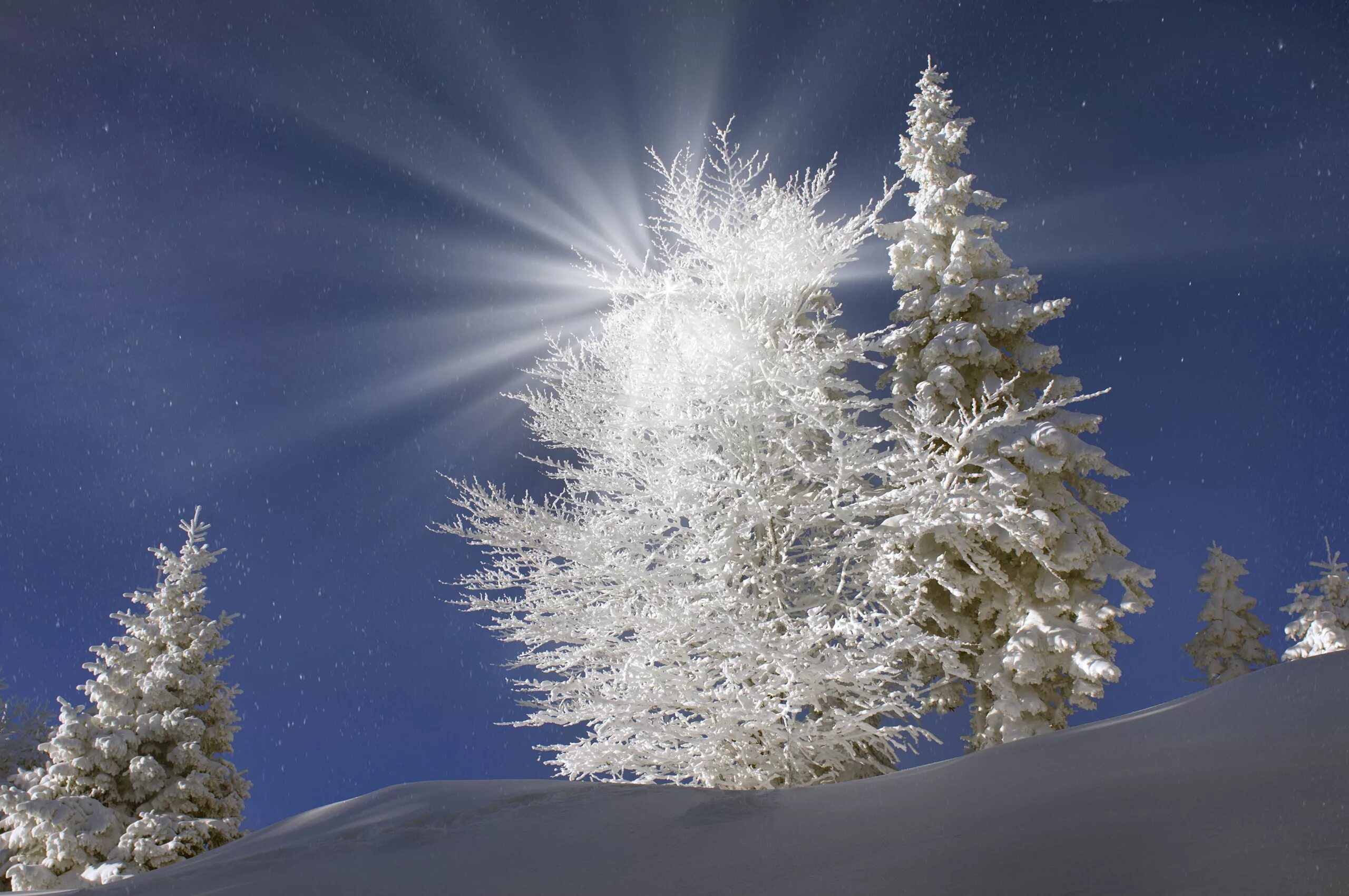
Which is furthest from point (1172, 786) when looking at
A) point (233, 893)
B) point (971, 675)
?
point (971, 675)

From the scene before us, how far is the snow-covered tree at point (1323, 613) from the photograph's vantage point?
1695 centimetres

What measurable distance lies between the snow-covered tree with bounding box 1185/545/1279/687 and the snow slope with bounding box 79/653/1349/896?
17.5 m

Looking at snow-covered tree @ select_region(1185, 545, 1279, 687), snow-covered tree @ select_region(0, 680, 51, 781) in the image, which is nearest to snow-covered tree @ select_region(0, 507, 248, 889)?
snow-covered tree @ select_region(0, 680, 51, 781)

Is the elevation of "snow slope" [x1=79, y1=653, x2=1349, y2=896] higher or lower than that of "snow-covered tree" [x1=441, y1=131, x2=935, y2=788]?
lower

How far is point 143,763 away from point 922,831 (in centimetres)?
1559

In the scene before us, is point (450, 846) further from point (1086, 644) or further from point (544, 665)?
point (1086, 644)

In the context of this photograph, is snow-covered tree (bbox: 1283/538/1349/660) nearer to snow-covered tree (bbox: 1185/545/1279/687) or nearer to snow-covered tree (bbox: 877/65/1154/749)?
snow-covered tree (bbox: 1185/545/1279/687)

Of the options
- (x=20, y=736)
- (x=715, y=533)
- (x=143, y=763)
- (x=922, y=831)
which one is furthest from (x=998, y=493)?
(x=20, y=736)

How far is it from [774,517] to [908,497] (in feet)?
6.20

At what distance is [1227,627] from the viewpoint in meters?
18.7

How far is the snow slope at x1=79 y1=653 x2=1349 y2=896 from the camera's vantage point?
7.95 feet

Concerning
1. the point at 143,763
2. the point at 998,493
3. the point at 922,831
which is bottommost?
the point at 922,831

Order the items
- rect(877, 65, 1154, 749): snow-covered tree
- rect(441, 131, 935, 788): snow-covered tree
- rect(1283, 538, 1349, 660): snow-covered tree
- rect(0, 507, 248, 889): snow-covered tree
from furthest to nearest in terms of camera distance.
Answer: rect(1283, 538, 1349, 660): snow-covered tree < rect(0, 507, 248, 889): snow-covered tree < rect(877, 65, 1154, 749): snow-covered tree < rect(441, 131, 935, 788): snow-covered tree

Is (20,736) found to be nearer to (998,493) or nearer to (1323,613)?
(998,493)
